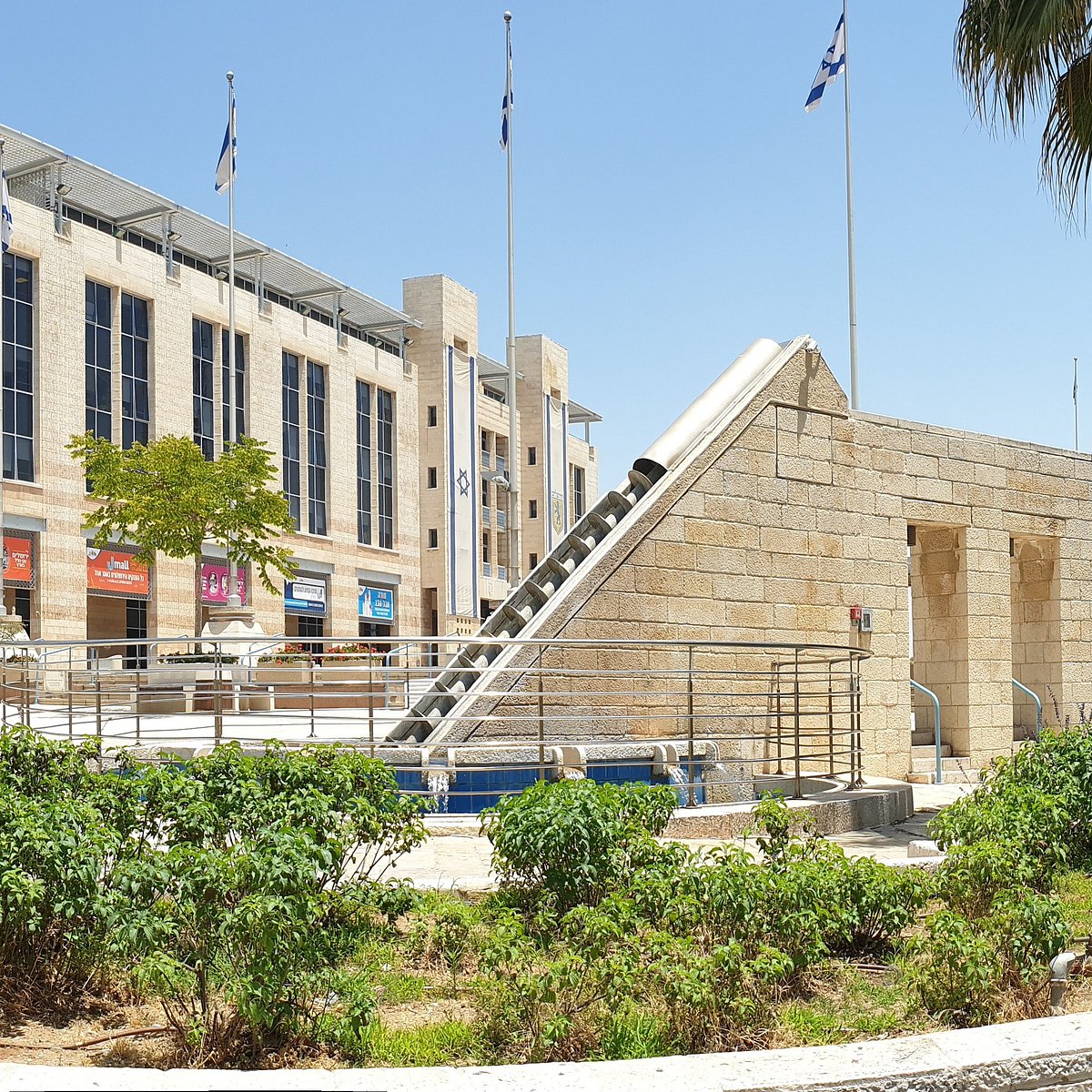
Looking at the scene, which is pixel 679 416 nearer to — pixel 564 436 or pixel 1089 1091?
pixel 1089 1091

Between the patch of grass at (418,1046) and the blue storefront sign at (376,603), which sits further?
the blue storefront sign at (376,603)

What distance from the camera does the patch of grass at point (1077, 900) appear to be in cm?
614

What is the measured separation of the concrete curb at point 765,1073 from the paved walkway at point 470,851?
280 cm

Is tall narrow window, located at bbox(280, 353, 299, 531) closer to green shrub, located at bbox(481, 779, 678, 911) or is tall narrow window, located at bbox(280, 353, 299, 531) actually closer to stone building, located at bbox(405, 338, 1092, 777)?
stone building, located at bbox(405, 338, 1092, 777)

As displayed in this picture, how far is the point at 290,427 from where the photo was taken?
5225 cm

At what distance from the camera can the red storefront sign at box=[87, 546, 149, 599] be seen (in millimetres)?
40719

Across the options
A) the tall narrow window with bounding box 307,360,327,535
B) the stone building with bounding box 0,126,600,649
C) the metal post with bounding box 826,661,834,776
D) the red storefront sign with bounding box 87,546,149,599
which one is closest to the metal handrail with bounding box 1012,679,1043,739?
the metal post with bounding box 826,661,834,776

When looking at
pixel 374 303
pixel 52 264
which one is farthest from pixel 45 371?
pixel 374 303

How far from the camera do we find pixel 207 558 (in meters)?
46.1

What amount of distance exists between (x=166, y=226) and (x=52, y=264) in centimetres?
681

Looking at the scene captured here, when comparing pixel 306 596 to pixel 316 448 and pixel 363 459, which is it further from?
pixel 363 459

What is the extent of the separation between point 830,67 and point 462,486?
39.6m

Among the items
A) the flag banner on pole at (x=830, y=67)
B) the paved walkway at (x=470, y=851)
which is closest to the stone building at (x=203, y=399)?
the flag banner on pole at (x=830, y=67)

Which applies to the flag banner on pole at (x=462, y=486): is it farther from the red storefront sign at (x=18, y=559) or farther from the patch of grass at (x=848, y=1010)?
the patch of grass at (x=848, y=1010)
